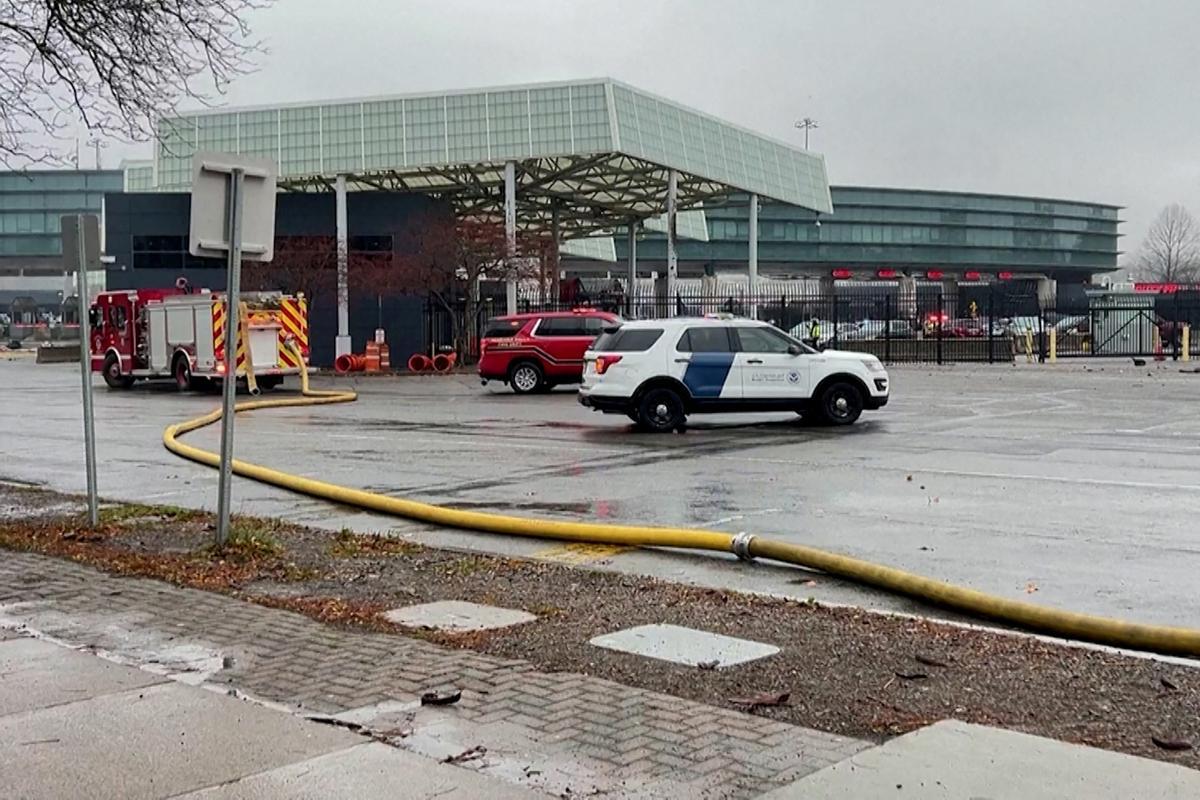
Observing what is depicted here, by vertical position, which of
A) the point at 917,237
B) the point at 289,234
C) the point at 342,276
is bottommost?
the point at 342,276

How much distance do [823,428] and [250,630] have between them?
45.3 ft

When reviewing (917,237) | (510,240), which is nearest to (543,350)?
(510,240)

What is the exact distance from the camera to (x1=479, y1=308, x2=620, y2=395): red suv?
100 feet

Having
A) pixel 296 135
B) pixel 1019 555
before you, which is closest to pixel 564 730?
pixel 1019 555

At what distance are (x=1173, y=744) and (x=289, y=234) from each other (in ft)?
173

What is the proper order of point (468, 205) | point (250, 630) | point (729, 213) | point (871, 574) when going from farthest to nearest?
point (729, 213)
point (468, 205)
point (871, 574)
point (250, 630)

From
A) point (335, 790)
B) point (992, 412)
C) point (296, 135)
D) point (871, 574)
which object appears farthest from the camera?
point (296, 135)

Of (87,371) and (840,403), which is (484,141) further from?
(87,371)

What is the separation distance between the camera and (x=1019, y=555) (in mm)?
9359

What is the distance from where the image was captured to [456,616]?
7508mm

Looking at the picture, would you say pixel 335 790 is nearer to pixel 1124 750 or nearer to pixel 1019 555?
pixel 1124 750

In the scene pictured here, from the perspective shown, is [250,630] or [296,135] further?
[296,135]

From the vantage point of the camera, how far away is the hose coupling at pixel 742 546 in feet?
30.0

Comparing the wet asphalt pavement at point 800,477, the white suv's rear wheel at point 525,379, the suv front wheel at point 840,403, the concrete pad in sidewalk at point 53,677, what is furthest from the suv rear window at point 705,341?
the concrete pad in sidewalk at point 53,677
